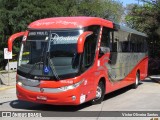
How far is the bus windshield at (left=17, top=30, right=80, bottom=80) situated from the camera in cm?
1165

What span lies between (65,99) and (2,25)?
28025mm

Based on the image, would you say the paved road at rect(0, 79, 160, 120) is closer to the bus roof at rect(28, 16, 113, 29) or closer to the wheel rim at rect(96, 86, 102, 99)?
the wheel rim at rect(96, 86, 102, 99)

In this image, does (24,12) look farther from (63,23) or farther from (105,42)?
(63,23)

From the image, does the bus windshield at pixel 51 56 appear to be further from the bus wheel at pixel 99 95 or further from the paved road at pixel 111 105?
the bus wheel at pixel 99 95

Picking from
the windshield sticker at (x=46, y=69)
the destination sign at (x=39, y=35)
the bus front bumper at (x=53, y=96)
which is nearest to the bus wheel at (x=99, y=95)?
the bus front bumper at (x=53, y=96)

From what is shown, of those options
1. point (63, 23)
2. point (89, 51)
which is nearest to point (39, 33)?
point (63, 23)

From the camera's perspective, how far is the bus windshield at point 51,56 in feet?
38.2

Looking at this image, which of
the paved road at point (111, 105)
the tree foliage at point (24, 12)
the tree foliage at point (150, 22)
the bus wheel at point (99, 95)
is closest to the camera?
the paved road at point (111, 105)

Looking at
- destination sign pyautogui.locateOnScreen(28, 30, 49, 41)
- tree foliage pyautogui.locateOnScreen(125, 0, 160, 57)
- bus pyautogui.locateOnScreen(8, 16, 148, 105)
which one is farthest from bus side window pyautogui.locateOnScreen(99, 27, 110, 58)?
tree foliage pyautogui.locateOnScreen(125, 0, 160, 57)

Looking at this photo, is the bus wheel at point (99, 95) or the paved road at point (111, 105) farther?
the bus wheel at point (99, 95)

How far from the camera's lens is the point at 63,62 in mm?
11734

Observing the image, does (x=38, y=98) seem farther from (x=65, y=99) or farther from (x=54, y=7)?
(x=54, y=7)

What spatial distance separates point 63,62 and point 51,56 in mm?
440

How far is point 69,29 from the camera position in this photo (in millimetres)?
12133
